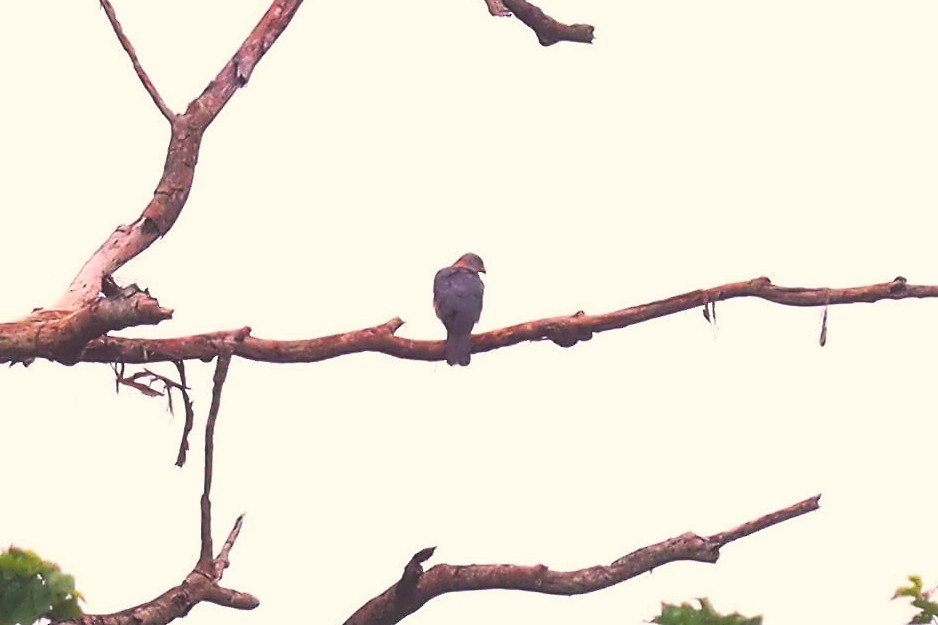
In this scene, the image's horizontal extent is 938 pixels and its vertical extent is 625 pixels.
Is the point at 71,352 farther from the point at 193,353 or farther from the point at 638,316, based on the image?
the point at 638,316

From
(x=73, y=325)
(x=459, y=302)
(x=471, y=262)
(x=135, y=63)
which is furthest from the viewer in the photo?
(x=471, y=262)

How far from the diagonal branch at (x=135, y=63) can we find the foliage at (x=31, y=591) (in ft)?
4.26

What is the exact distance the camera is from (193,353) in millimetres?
3098

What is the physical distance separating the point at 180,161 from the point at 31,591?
4.07 feet

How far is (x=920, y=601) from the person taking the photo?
319cm

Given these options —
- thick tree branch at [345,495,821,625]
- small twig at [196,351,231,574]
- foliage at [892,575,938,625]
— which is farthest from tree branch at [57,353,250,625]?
foliage at [892,575,938,625]

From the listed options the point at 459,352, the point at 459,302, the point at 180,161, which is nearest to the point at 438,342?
the point at 459,352

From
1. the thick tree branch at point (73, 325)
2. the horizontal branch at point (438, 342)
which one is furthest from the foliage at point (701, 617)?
the thick tree branch at point (73, 325)

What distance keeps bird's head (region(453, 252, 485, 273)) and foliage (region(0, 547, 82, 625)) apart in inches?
55.9

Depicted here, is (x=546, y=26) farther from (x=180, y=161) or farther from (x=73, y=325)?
(x=73, y=325)

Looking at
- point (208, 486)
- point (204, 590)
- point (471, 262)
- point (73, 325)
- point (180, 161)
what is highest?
point (180, 161)

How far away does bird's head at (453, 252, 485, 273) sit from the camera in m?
3.95

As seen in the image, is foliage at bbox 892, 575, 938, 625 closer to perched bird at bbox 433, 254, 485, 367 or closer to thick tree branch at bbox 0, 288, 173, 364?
perched bird at bbox 433, 254, 485, 367

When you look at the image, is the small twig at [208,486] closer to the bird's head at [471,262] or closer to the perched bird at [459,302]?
the perched bird at [459,302]
